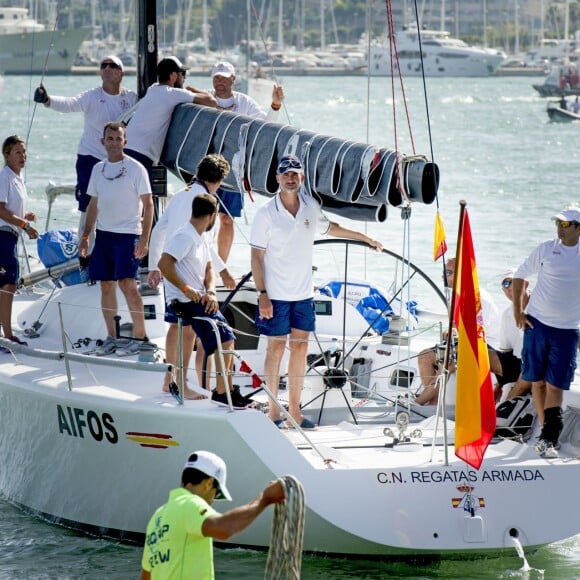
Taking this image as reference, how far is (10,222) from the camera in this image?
30.2 feet

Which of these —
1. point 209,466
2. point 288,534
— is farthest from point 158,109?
point 209,466

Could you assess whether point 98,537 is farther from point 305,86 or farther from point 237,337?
point 305,86

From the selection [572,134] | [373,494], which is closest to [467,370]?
[373,494]

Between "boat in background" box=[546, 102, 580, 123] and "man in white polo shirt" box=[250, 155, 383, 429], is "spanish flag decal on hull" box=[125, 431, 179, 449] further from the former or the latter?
"boat in background" box=[546, 102, 580, 123]

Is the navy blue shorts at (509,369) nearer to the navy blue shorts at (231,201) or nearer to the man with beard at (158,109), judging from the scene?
the navy blue shorts at (231,201)

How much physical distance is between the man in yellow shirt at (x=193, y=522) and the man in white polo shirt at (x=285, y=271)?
258 cm

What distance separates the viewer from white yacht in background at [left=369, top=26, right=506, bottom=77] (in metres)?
89.6

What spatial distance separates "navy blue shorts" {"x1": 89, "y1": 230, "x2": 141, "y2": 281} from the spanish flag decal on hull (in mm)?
1371

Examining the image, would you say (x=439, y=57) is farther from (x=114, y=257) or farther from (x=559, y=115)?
(x=114, y=257)

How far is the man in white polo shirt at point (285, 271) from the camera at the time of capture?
27.1 ft

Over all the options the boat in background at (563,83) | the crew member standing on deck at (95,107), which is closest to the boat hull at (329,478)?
the crew member standing on deck at (95,107)

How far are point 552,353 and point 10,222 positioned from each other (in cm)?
351

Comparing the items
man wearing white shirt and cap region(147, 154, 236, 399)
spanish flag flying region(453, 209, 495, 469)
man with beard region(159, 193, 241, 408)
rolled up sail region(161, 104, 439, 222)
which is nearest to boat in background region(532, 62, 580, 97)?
rolled up sail region(161, 104, 439, 222)

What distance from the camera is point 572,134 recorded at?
52.0 m
